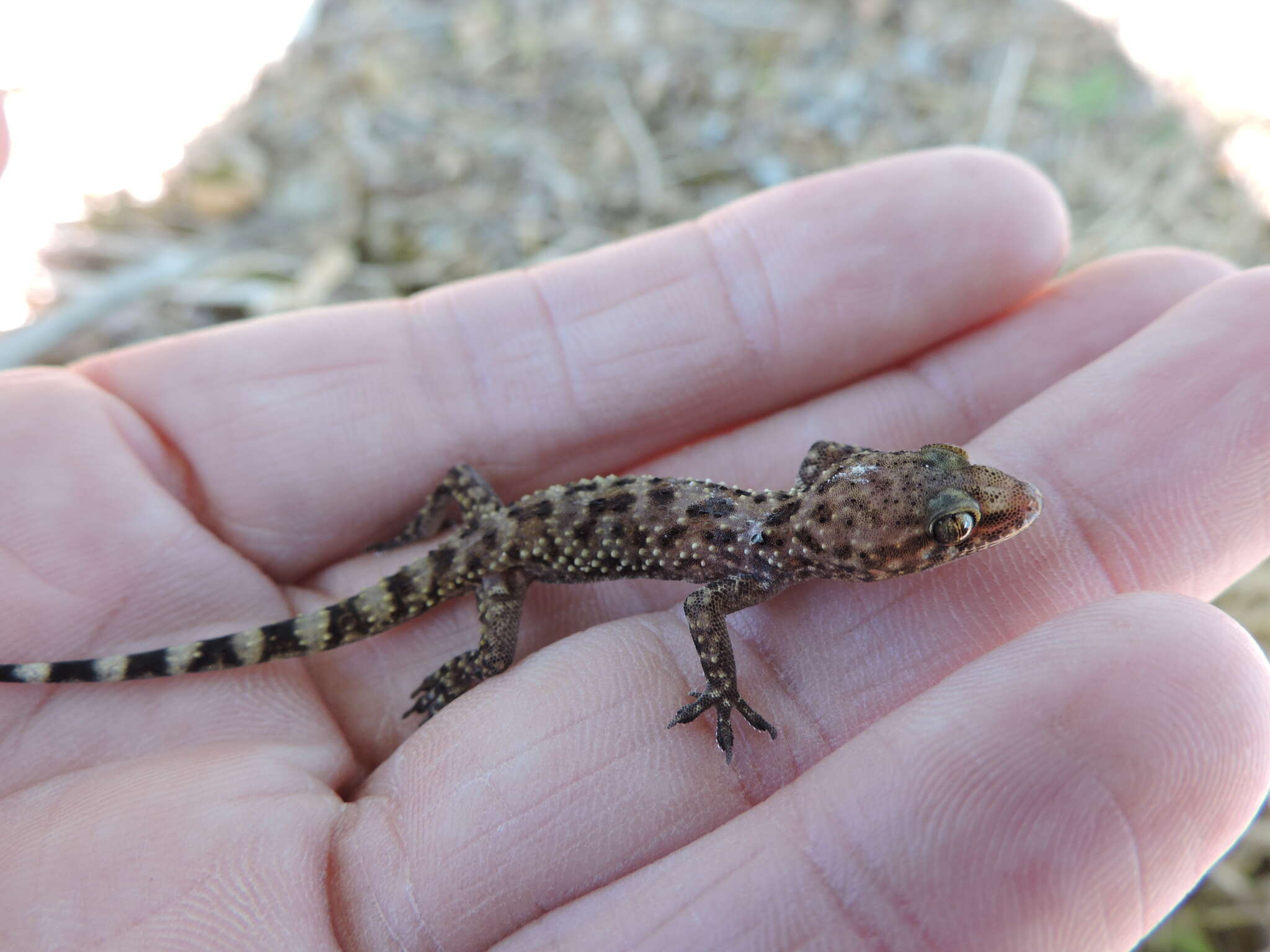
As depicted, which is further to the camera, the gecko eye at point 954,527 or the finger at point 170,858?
the gecko eye at point 954,527

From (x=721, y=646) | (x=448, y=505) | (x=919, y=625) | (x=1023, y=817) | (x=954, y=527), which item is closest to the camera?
(x=1023, y=817)

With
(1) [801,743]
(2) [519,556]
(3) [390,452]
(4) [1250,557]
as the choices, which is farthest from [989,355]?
(3) [390,452]

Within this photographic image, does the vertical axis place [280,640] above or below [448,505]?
below

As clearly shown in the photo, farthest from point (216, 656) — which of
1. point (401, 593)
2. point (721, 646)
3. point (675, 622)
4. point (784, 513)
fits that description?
point (784, 513)

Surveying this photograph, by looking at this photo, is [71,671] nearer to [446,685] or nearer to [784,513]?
[446,685]

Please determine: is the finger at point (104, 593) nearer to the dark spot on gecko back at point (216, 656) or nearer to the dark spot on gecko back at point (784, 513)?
the dark spot on gecko back at point (216, 656)

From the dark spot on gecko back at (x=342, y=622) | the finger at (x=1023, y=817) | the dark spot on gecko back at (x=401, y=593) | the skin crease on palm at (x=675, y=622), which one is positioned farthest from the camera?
the dark spot on gecko back at (x=401, y=593)

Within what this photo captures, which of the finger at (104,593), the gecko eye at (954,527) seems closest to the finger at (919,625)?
the gecko eye at (954,527)

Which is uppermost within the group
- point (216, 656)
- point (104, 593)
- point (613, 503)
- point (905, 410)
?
point (905, 410)
